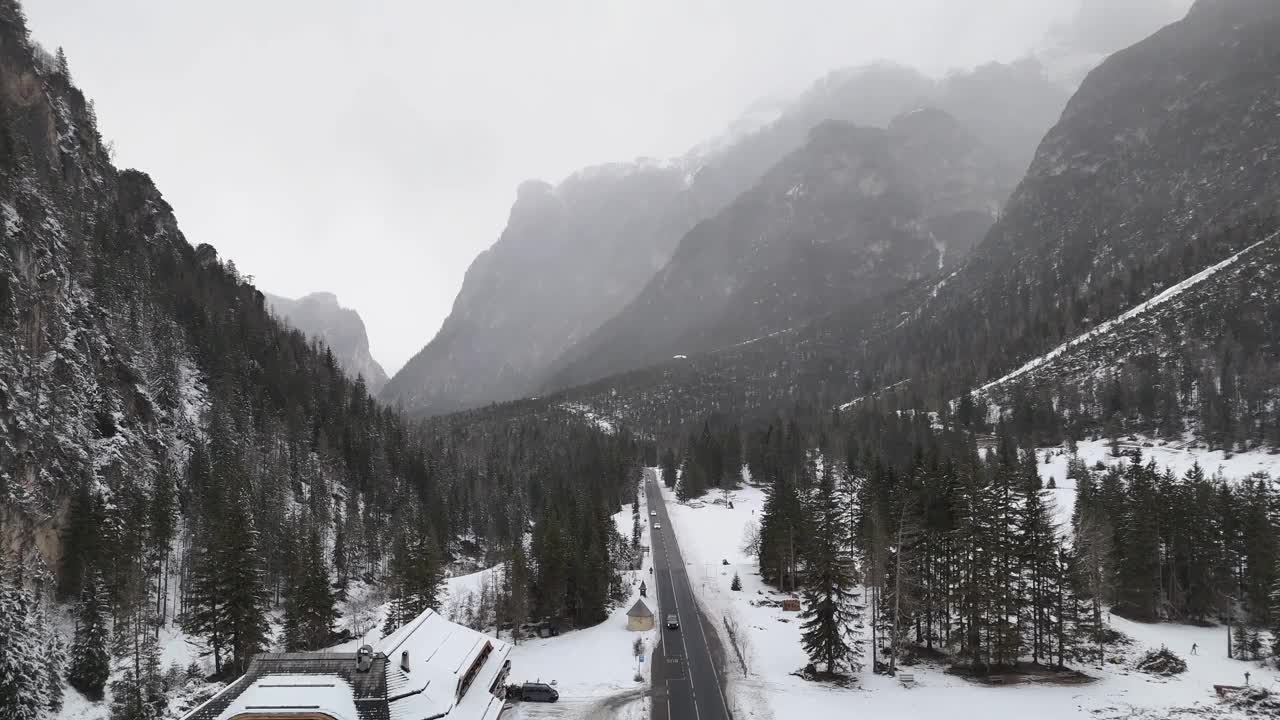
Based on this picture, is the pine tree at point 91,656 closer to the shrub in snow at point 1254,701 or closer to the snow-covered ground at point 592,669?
the snow-covered ground at point 592,669

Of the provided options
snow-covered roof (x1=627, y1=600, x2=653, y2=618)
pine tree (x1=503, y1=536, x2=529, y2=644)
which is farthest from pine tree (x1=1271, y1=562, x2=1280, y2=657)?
pine tree (x1=503, y1=536, x2=529, y2=644)

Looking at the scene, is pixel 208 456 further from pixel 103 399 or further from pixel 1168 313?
A: pixel 1168 313

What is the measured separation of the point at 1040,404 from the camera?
160 metres

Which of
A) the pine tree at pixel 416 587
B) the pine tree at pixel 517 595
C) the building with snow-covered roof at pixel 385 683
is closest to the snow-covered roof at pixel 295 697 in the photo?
the building with snow-covered roof at pixel 385 683

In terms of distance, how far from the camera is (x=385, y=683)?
114 ft

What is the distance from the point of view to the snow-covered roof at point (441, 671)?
117 ft

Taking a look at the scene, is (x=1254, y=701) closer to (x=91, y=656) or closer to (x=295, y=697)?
(x=295, y=697)

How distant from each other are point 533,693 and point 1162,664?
154 ft

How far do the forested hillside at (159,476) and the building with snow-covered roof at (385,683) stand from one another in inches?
734

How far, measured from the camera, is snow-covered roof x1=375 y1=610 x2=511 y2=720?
35781 millimetres

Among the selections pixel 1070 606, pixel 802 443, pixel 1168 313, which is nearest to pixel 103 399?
pixel 1070 606

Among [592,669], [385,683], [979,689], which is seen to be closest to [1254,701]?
[979,689]

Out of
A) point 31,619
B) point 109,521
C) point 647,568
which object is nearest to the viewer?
point 31,619

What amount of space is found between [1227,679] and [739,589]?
42.9m
